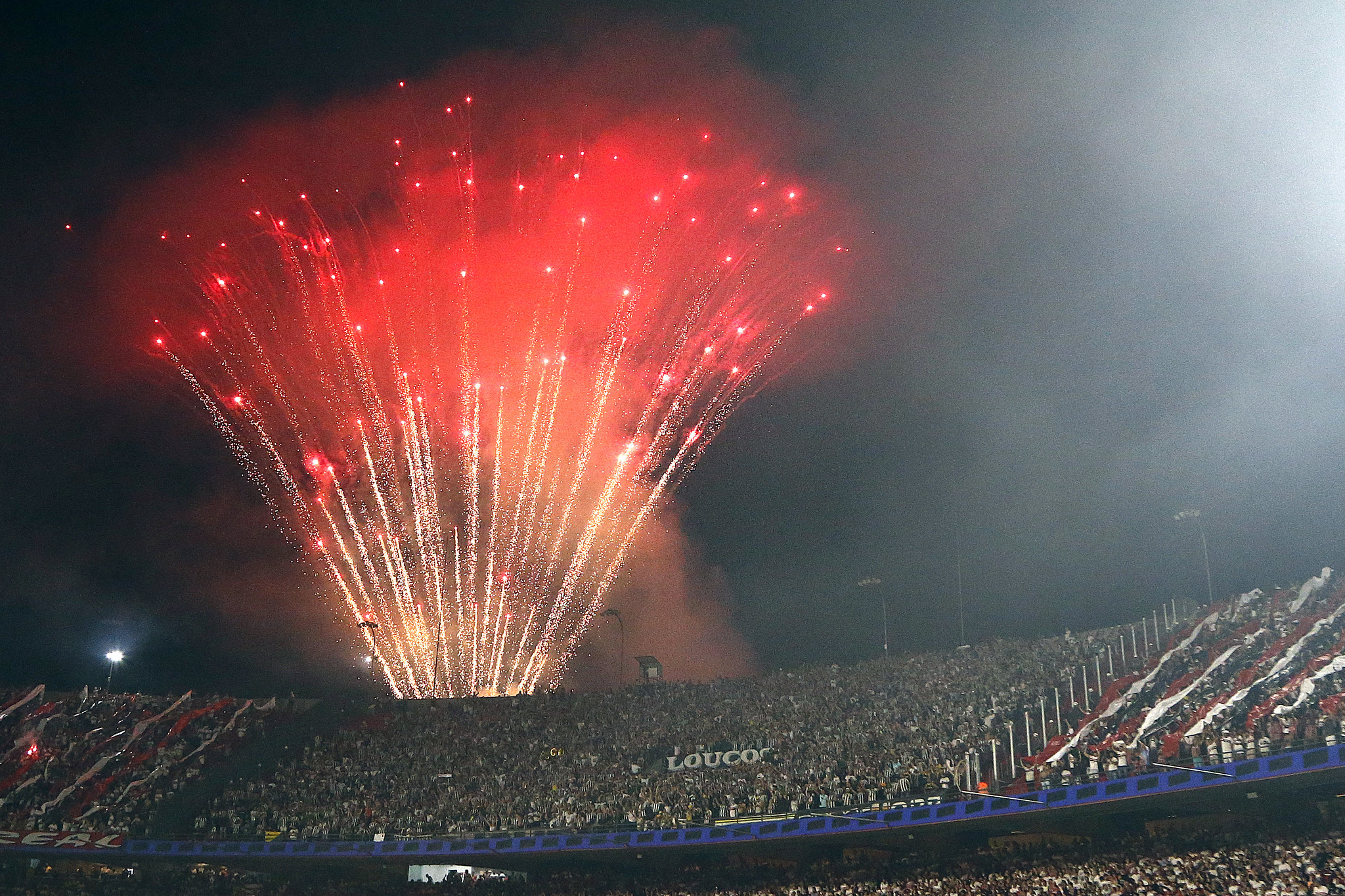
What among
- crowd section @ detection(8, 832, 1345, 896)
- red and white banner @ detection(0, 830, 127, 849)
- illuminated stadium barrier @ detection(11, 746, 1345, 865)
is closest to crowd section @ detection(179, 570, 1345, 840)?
illuminated stadium barrier @ detection(11, 746, 1345, 865)

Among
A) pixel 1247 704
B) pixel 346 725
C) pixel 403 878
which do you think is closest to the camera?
pixel 1247 704

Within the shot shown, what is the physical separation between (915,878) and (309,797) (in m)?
24.4

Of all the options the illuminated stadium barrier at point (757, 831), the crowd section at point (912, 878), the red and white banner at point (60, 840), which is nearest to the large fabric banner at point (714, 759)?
the crowd section at point (912, 878)

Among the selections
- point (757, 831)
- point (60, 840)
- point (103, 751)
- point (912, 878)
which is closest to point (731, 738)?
point (757, 831)

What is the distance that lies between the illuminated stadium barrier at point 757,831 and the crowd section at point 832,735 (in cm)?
58

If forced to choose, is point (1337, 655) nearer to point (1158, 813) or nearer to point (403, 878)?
point (1158, 813)

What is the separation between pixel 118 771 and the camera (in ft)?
154

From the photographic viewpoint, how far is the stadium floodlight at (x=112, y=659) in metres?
58.9

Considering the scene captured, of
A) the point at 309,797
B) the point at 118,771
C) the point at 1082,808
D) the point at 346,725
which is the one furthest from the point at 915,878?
the point at 118,771

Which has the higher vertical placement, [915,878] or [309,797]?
[309,797]

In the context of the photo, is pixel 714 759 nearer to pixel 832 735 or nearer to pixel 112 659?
pixel 832 735

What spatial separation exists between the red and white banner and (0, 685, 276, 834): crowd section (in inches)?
11.4

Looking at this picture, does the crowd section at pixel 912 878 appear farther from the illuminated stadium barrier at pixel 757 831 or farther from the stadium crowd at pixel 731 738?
the stadium crowd at pixel 731 738

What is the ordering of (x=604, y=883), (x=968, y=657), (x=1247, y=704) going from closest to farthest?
(x=1247, y=704), (x=604, y=883), (x=968, y=657)
